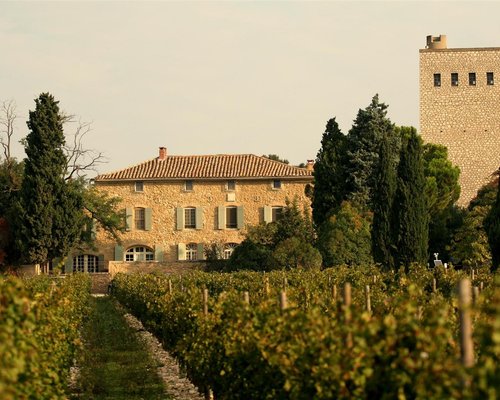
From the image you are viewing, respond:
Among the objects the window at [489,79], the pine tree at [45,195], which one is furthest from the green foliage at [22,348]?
the window at [489,79]

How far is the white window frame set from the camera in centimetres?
6175

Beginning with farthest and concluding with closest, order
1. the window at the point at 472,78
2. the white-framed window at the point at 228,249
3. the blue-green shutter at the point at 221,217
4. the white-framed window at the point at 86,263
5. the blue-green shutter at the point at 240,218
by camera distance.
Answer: the window at the point at 472,78, the blue-green shutter at the point at 221,217, the blue-green shutter at the point at 240,218, the white-framed window at the point at 228,249, the white-framed window at the point at 86,263

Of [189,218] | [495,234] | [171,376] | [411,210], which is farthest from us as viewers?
[189,218]

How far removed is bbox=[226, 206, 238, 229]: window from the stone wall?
285mm

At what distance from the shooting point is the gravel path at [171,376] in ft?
55.0

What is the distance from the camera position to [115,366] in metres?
20.7

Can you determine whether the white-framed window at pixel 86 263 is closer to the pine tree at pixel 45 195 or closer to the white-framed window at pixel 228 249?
the white-framed window at pixel 228 249

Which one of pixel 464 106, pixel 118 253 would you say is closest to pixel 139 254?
pixel 118 253

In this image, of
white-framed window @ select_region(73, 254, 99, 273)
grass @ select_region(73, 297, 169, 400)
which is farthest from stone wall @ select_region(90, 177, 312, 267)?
grass @ select_region(73, 297, 169, 400)

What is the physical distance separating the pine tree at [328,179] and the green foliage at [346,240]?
4.61m

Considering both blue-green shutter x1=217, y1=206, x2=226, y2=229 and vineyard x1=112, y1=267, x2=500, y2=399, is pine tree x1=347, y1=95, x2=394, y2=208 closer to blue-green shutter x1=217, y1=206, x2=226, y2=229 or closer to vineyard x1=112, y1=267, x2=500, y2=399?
blue-green shutter x1=217, y1=206, x2=226, y2=229

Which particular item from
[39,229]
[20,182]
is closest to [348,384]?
[39,229]

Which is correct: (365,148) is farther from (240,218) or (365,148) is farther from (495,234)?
(495,234)

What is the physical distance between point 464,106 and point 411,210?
3366 centimetres
